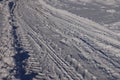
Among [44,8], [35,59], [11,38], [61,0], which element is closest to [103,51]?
[35,59]

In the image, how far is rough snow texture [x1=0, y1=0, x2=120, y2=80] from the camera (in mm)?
9031

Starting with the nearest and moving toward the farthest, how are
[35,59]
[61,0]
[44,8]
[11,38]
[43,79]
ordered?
[43,79] < [35,59] < [11,38] < [44,8] < [61,0]

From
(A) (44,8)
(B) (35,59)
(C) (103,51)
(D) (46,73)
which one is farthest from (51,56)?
(A) (44,8)

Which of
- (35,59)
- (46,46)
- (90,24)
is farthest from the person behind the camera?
(90,24)

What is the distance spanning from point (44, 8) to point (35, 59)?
650 cm

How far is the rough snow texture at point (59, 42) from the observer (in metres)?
9.03

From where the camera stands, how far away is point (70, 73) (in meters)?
8.88

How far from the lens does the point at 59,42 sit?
1126 centimetres

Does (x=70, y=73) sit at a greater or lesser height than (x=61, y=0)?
lesser

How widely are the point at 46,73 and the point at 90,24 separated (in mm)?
5016

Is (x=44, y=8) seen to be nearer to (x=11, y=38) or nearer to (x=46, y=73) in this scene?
(x=11, y=38)

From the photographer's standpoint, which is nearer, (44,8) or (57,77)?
(57,77)

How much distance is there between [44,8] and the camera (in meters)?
15.9

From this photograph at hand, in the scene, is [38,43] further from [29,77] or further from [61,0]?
[61,0]
